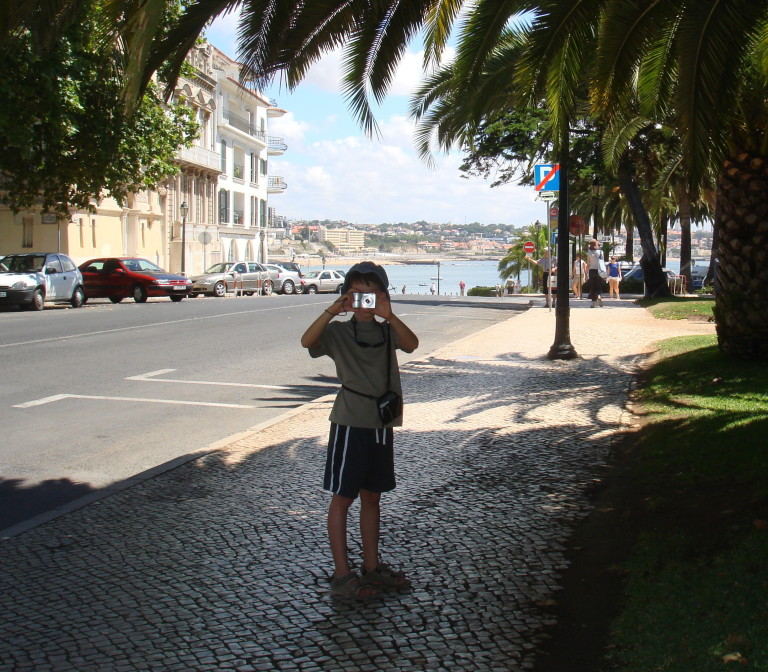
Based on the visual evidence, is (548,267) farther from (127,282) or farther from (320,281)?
(320,281)

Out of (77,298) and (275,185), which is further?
(275,185)

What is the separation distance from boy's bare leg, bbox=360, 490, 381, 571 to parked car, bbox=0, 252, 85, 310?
76.8 feet

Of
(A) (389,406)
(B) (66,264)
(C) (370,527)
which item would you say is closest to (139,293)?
(B) (66,264)

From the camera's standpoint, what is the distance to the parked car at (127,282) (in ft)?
108

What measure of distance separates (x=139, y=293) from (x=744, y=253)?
25.9m

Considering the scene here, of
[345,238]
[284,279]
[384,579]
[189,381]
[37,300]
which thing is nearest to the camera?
[384,579]

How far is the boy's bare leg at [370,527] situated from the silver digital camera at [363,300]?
2.93ft

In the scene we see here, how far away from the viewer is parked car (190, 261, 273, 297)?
41.5m

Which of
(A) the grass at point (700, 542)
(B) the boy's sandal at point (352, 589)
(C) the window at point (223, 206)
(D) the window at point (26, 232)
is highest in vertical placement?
(C) the window at point (223, 206)

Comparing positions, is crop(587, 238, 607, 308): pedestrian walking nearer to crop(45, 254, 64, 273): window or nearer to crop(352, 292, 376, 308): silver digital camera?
crop(45, 254, 64, 273): window

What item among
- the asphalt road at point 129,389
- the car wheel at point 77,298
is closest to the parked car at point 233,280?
the car wheel at point 77,298

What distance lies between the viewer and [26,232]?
41344 millimetres

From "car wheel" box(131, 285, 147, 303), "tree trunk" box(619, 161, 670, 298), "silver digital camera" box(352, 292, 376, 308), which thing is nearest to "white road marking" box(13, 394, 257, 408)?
"silver digital camera" box(352, 292, 376, 308)

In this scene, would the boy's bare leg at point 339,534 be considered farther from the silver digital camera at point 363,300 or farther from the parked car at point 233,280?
the parked car at point 233,280
